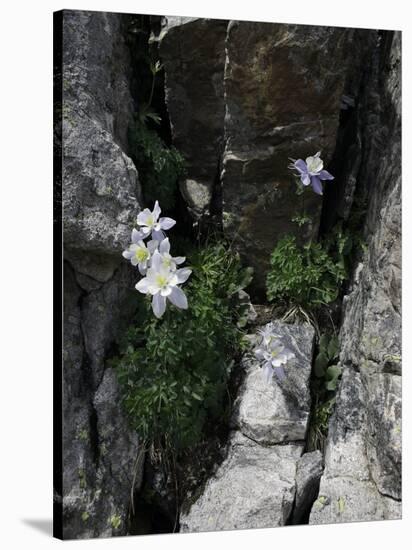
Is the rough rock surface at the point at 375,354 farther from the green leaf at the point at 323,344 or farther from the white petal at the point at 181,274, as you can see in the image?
the white petal at the point at 181,274

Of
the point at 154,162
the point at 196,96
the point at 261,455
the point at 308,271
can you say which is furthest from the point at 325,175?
the point at 261,455

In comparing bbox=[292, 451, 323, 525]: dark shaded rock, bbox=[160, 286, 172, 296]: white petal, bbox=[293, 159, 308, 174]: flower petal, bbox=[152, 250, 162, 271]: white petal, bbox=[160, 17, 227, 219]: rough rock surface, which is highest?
bbox=[160, 17, 227, 219]: rough rock surface

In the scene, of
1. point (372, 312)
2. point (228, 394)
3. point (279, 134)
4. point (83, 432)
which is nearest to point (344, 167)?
point (279, 134)

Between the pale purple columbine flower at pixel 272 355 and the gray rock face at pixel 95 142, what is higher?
the gray rock face at pixel 95 142

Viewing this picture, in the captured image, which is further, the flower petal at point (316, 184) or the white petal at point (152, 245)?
the flower petal at point (316, 184)

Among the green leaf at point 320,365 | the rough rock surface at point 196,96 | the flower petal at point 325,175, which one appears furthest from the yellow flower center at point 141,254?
the green leaf at point 320,365

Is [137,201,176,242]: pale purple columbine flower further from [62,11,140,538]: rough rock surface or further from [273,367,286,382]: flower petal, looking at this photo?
[273,367,286,382]: flower petal

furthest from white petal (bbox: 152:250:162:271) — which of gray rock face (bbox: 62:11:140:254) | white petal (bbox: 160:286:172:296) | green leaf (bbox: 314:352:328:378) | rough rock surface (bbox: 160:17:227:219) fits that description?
green leaf (bbox: 314:352:328:378)
